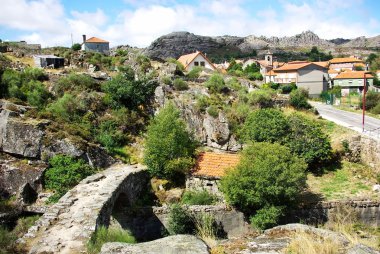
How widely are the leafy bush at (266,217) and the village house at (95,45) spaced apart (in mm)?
48215

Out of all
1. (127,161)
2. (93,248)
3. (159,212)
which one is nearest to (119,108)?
(127,161)

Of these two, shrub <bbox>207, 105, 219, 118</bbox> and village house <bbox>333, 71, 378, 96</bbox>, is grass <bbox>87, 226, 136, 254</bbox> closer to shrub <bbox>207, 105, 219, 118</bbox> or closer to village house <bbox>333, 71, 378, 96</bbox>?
shrub <bbox>207, 105, 219, 118</bbox>

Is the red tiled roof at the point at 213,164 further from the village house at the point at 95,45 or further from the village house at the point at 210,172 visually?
the village house at the point at 95,45

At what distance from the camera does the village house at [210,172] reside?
824 inches

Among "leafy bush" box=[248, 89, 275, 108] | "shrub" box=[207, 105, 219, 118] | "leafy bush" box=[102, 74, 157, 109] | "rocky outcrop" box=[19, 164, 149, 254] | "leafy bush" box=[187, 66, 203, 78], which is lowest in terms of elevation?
"rocky outcrop" box=[19, 164, 149, 254]

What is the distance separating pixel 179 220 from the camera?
17219mm

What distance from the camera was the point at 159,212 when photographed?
18031 millimetres

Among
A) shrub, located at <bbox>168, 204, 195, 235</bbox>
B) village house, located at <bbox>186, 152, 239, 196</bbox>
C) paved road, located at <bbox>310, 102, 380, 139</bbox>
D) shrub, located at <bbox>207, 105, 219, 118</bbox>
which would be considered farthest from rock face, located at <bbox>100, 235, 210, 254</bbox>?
paved road, located at <bbox>310, 102, 380, 139</bbox>

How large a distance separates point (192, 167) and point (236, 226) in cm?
508

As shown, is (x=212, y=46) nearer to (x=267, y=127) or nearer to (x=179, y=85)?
(x=179, y=85)

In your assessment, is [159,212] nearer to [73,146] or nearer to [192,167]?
[192,167]

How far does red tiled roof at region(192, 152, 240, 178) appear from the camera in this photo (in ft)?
69.4

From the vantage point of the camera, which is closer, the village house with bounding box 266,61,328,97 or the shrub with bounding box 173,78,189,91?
the shrub with bounding box 173,78,189,91

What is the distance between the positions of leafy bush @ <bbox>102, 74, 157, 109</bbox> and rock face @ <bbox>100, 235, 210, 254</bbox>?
2227cm
